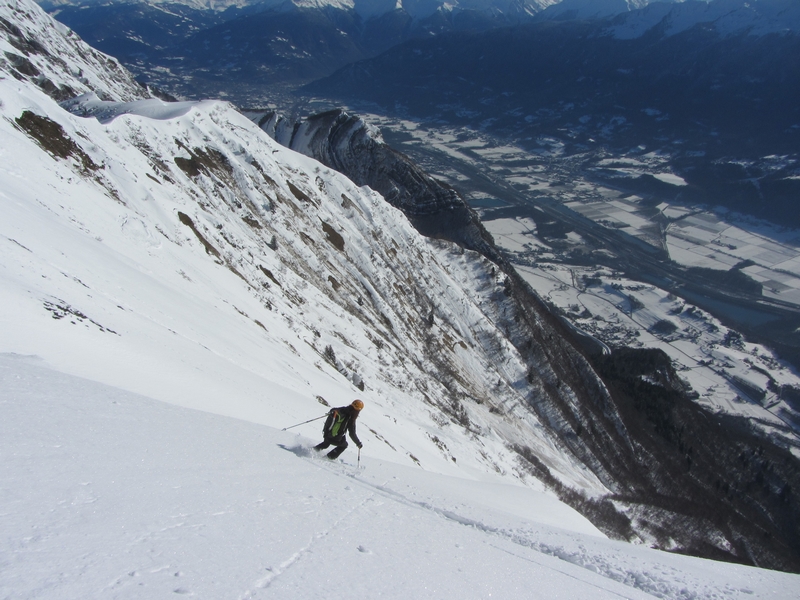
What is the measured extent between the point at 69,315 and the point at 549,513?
22.1 meters

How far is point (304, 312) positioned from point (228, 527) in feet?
101

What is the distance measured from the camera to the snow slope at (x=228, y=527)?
556 cm

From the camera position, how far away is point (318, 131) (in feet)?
294

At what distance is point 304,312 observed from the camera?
37.4 m

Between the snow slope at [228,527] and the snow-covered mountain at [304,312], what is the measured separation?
49 centimetres

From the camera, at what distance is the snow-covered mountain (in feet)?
51.3

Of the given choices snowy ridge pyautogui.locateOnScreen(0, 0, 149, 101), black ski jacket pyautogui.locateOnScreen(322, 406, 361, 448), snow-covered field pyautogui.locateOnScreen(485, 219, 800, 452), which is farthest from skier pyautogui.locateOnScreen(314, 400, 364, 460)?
snow-covered field pyautogui.locateOnScreen(485, 219, 800, 452)

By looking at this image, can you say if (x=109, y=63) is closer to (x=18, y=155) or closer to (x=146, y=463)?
(x=18, y=155)

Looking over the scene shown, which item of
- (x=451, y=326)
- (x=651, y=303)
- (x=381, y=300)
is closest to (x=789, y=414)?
(x=651, y=303)

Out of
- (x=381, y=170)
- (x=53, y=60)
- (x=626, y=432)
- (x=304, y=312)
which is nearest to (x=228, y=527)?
(x=304, y=312)

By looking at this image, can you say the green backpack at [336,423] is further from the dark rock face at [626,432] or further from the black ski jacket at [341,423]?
the dark rock face at [626,432]

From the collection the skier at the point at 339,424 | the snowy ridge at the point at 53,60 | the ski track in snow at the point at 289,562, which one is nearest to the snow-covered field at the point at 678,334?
the skier at the point at 339,424

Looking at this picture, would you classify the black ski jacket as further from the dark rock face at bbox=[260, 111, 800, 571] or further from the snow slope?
the dark rock face at bbox=[260, 111, 800, 571]

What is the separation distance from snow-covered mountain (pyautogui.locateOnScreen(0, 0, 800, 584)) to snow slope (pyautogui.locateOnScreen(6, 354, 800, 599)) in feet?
Result: 1.62
